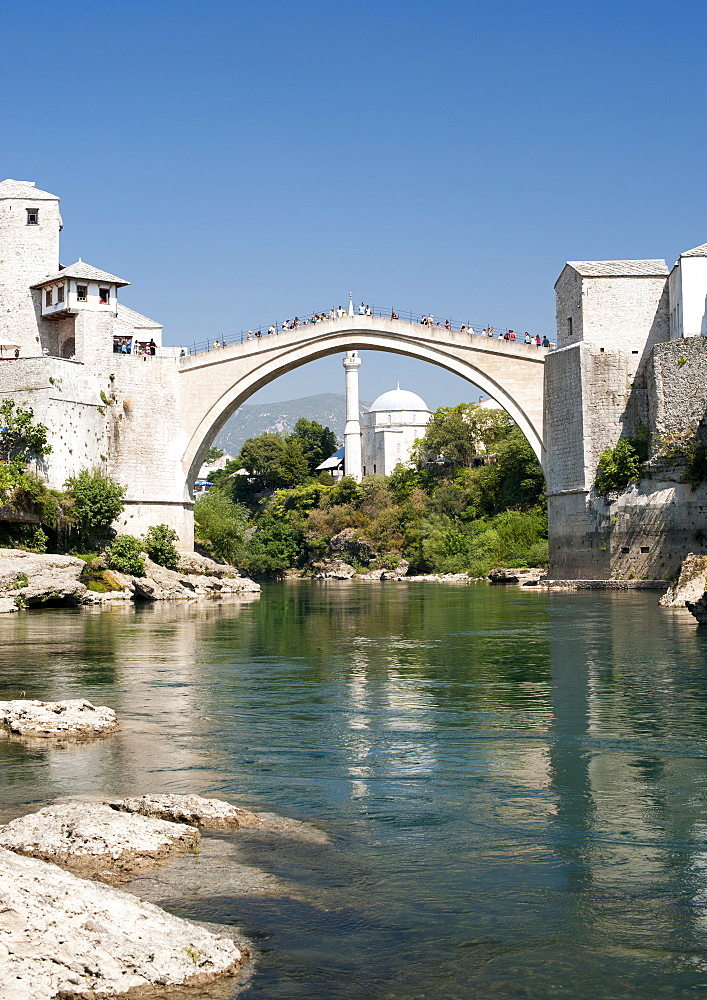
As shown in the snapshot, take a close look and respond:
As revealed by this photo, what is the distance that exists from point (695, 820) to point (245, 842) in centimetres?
263

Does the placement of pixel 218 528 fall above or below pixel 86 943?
above

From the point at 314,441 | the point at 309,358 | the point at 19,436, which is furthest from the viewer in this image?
the point at 314,441

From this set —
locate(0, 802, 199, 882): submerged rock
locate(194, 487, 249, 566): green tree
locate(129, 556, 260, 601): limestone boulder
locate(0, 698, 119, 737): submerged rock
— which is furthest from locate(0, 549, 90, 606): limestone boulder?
locate(0, 802, 199, 882): submerged rock

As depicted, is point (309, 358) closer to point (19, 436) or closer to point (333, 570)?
point (19, 436)

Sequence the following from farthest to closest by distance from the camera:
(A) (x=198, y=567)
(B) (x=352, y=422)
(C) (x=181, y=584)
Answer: (B) (x=352, y=422) < (A) (x=198, y=567) < (C) (x=181, y=584)

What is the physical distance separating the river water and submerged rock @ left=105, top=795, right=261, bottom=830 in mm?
225

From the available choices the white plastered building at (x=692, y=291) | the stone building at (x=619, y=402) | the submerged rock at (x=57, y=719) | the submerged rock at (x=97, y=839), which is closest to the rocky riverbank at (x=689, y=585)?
the stone building at (x=619, y=402)

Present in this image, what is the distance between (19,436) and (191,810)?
24936mm

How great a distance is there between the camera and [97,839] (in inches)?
219

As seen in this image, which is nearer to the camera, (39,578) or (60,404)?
(39,578)

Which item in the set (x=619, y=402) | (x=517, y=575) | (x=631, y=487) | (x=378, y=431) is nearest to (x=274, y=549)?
(x=378, y=431)

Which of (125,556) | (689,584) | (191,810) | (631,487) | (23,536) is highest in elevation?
(631,487)

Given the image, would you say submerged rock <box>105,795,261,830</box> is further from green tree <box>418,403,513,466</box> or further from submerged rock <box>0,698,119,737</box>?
green tree <box>418,403,513,466</box>

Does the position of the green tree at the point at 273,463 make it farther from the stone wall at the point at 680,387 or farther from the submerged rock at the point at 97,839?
the submerged rock at the point at 97,839
